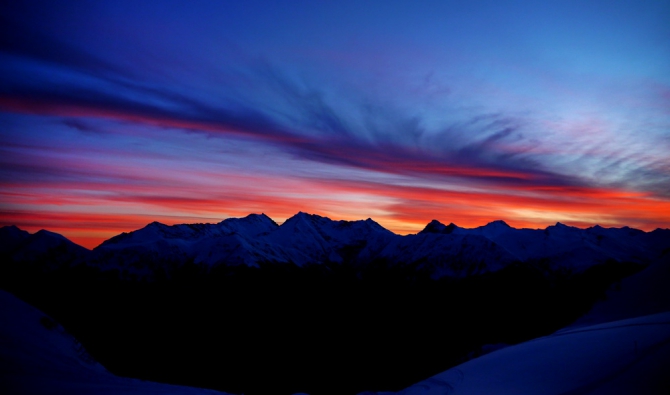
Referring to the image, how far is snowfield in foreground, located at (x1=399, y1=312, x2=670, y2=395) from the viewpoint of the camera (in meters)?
14.1

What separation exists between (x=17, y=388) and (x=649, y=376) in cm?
2769

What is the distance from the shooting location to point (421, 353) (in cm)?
15338

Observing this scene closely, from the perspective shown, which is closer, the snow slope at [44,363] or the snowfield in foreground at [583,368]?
the snowfield in foreground at [583,368]

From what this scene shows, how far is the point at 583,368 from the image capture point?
1717 centimetres

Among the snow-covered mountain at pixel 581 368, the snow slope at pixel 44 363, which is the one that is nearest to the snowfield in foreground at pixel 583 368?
the snow-covered mountain at pixel 581 368

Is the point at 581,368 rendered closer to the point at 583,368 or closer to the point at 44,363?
the point at 583,368

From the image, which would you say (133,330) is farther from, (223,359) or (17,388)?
(17,388)

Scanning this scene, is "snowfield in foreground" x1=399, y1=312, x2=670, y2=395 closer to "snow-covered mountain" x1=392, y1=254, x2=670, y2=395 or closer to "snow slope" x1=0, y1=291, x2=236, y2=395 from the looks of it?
"snow-covered mountain" x1=392, y1=254, x2=670, y2=395

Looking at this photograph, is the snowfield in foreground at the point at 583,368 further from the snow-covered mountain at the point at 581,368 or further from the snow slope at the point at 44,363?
the snow slope at the point at 44,363

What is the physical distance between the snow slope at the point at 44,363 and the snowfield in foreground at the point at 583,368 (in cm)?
1970

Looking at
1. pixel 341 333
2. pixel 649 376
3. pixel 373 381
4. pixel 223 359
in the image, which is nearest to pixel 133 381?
pixel 649 376

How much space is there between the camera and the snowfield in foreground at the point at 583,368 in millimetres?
14094

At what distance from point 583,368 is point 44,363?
30.7 metres

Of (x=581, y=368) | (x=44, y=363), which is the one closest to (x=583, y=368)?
(x=581, y=368)
